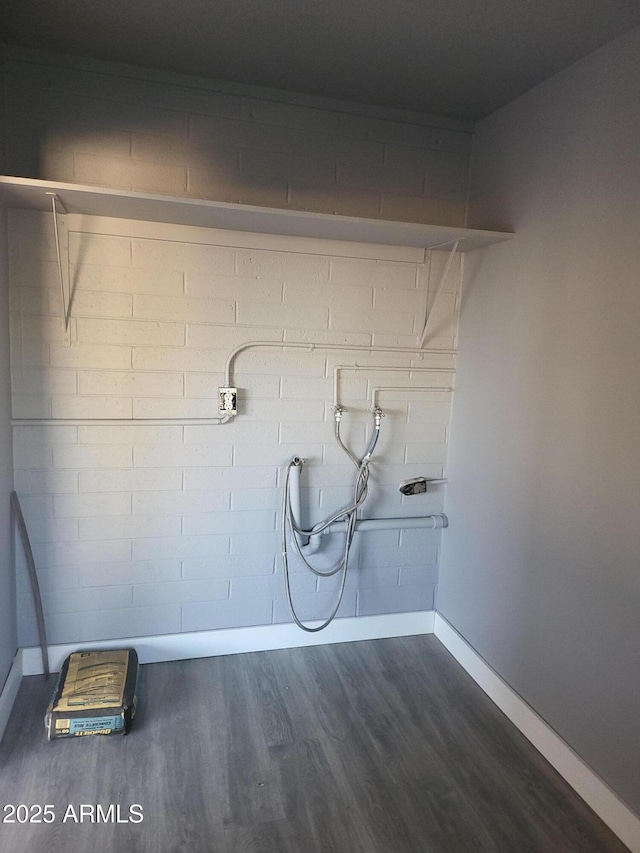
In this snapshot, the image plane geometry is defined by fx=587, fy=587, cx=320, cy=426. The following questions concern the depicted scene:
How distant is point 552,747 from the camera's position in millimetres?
2148

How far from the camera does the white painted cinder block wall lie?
7.73 feet

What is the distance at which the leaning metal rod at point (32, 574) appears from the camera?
2.39m

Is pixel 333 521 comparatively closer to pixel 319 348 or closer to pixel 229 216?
pixel 319 348

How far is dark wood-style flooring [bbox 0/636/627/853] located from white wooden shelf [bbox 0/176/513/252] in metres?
1.95

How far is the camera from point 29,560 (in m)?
2.43

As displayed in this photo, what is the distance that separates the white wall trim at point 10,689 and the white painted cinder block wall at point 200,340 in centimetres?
10

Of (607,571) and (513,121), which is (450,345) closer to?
(513,121)

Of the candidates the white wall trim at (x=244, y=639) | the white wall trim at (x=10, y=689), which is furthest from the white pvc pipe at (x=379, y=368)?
the white wall trim at (x=10, y=689)

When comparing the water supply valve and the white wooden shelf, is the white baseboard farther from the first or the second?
the white wooden shelf

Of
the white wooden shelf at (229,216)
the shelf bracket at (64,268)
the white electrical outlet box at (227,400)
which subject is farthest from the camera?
the white electrical outlet box at (227,400)

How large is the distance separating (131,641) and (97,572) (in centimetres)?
36

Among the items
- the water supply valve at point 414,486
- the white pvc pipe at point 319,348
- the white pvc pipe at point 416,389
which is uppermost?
the white pvc pipe at point 319,348

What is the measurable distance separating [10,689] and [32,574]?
44cm

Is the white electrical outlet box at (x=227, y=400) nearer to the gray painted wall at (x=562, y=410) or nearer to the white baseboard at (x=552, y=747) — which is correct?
the gray painted wall at (x=562, y=410)
